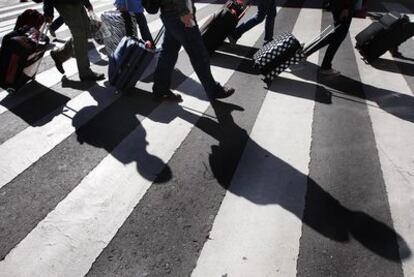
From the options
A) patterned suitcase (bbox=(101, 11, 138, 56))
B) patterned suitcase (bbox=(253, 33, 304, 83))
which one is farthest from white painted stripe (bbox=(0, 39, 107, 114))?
patterned suitcase (bbox=(253, 33, 304, 83))

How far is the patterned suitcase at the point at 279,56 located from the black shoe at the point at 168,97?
133 centimetres

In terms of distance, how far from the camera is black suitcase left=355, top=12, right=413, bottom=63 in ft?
17.2

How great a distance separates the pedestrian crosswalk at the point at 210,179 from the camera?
239 centimetres

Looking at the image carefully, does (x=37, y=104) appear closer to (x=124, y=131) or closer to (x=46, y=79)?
(x=46, y=79)

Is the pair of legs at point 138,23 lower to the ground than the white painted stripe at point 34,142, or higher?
higher

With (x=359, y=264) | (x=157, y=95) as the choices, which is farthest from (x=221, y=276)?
(x=157, y=95)

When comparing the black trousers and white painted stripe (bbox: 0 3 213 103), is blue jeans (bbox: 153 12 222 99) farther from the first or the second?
the black trousers

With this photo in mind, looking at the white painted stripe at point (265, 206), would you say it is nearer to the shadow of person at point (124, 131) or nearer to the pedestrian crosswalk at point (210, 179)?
the pedestrian crosswalk at point (210, 179)

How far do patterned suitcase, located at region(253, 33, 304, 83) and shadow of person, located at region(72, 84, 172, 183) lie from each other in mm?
1726

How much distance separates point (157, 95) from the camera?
4.49 m

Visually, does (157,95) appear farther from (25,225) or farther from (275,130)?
(25,225)

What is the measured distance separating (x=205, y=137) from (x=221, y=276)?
69.7 inches

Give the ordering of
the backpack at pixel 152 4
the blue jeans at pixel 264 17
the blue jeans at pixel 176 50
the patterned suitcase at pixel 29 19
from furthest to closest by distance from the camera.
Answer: the blue jeans at pixel 264 17
the patterned suitcase at pixel 29 19
the blue jeans at pixel 176 50
the backpack at pixel 152 4

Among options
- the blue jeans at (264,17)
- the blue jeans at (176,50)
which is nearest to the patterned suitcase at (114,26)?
the blue jeans at (176,50)
